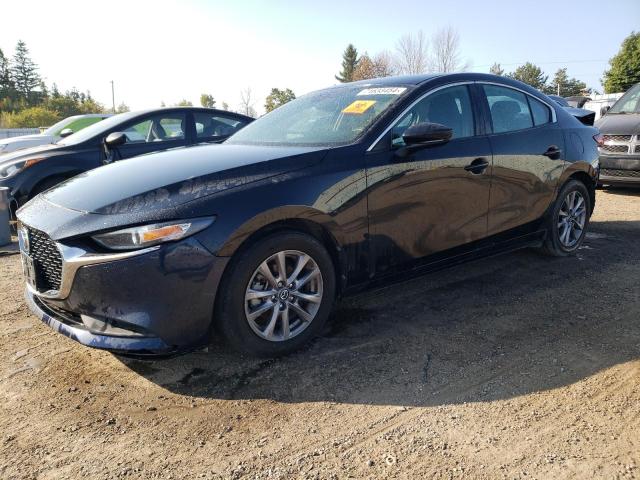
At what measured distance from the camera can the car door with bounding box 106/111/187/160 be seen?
22.1ft

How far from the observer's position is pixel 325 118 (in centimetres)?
371

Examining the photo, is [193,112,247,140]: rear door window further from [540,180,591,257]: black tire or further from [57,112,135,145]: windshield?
[540,180,591,257]: black tire

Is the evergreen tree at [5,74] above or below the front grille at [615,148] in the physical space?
above

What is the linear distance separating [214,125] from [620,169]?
6572mm

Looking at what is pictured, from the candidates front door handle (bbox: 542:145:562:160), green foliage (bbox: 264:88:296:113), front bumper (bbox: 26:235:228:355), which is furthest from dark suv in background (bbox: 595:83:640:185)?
green foliage (bbox: 264:88:296:113)

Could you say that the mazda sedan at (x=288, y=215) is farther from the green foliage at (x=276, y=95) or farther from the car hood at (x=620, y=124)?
the green foliage at (x=276, y=95)

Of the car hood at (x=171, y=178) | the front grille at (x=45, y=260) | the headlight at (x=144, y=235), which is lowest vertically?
the front grille at (x=45, y=260)

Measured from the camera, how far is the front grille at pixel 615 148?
8195mm

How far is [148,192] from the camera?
2699mm

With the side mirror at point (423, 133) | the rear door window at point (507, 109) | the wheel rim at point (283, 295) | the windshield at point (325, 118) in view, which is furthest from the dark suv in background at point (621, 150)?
the wheel rim at point (283, 295)

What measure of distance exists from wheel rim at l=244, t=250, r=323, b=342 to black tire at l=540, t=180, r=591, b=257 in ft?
8.86

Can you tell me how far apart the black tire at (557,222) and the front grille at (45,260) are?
402cm

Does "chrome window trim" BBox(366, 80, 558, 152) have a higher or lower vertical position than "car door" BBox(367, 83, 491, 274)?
higher

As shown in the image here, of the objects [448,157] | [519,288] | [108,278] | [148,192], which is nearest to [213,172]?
[148,192]
